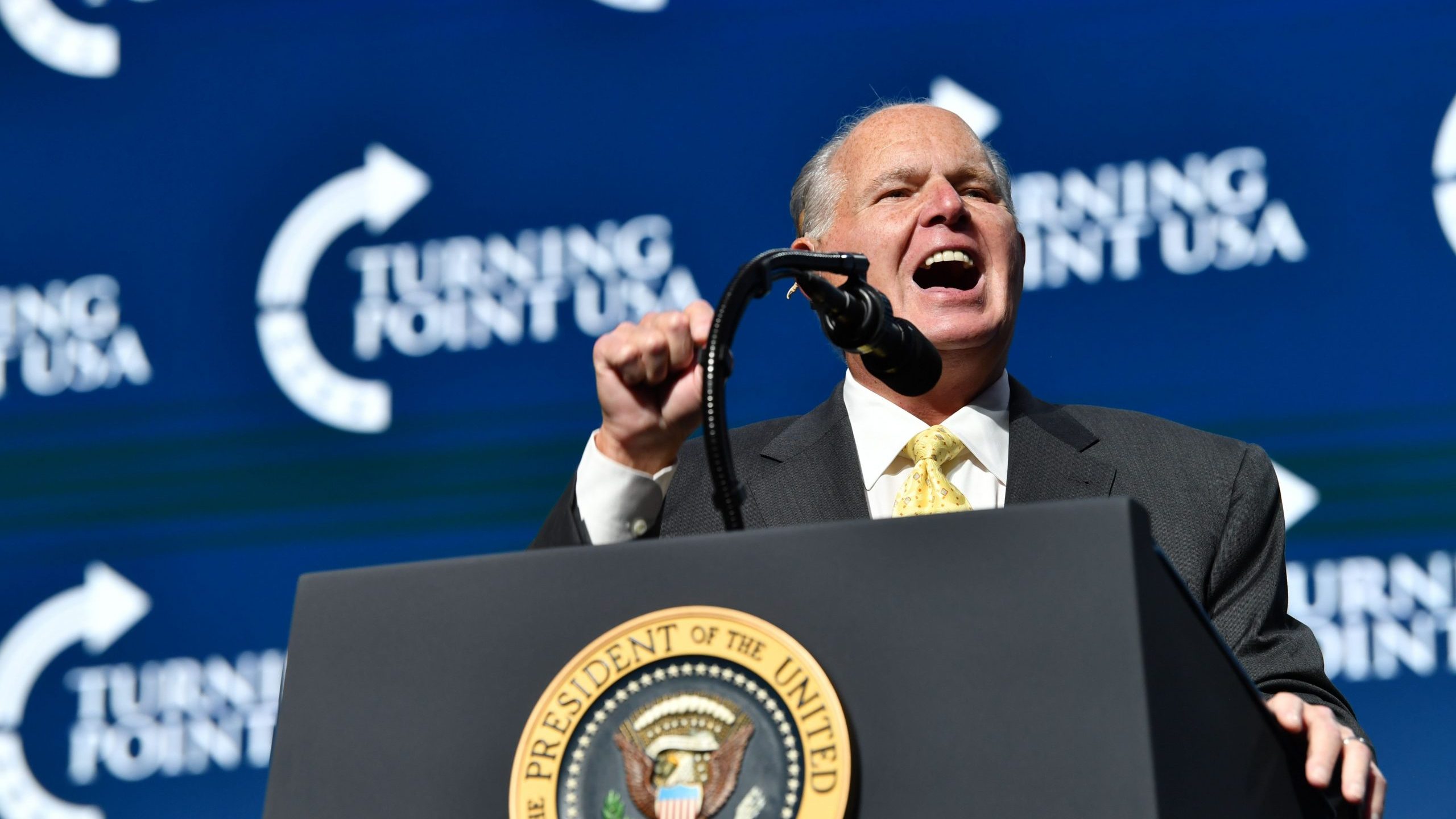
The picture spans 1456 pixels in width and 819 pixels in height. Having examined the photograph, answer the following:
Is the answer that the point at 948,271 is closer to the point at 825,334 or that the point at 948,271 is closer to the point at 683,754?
the point at 825,334

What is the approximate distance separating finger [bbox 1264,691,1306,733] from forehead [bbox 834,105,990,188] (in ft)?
3.47

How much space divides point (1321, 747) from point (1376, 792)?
0.10m

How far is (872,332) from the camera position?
981 millimetres

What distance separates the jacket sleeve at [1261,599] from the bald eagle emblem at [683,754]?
0.71m

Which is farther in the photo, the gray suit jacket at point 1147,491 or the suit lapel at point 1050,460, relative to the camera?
the suit lapel at point 1050,460

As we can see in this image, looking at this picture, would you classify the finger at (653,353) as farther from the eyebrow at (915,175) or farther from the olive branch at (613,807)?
the eyebrow at (915,175)

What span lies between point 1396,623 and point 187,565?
6.31 feet

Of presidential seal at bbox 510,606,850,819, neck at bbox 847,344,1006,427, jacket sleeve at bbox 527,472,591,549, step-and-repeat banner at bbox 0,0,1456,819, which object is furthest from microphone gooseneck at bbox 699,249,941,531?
step-and-repeat banner at bbox 0,0,1456,819

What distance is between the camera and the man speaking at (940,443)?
1098mm

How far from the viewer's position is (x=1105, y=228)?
91.7 inches

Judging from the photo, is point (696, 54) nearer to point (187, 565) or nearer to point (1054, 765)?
point (187, 565)

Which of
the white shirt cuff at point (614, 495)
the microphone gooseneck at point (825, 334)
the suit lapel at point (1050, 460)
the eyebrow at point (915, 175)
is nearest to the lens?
the microphone gooseneck at point (825, 334)

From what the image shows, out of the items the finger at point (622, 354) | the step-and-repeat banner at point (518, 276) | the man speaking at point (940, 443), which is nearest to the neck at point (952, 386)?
the man speaking at point (940, 443)

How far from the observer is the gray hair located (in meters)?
1.99
